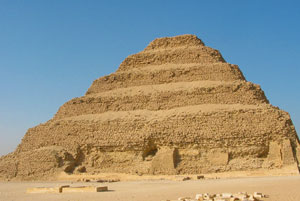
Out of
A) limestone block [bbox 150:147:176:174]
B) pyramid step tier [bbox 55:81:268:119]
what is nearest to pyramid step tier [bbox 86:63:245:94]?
pyramid step tier [bbox 55:81:268:119]

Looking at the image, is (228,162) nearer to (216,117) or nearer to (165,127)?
(216,117)

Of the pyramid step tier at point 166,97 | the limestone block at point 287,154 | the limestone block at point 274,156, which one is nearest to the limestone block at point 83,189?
the limestone block at point 274,156

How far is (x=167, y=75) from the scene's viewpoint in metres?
31.0

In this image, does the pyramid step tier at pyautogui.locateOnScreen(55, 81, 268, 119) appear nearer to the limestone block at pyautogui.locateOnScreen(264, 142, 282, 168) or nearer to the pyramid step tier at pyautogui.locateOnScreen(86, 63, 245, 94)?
the pyramid step tier at pyautogui.locateOnScreen(86, 63, 245, 94)

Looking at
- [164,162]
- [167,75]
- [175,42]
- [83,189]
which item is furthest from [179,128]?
[83,189]

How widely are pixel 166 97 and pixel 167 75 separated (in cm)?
272

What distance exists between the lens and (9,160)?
30000 millimetres

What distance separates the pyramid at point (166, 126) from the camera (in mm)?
24942

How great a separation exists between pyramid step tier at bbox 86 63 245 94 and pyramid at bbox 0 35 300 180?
8 centimetres

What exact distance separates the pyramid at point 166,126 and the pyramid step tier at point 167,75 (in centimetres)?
8

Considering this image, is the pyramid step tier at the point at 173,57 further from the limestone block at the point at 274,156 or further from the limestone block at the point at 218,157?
the limestone block at the point at 274,156

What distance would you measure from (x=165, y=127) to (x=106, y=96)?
6761 millimetres

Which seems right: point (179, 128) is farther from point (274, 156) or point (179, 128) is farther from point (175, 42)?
point (175, 42)

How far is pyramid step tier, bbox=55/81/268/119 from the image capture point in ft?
91.4
